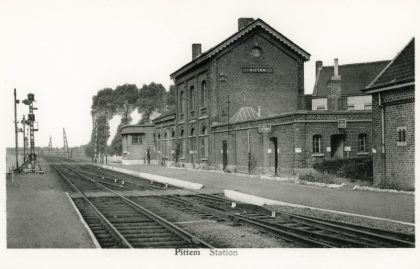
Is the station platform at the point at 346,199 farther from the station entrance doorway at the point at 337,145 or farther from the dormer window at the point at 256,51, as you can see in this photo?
the dormer window at the point at 256,51

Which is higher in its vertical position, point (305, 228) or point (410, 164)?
point (410, 164)

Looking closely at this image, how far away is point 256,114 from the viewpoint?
34.1 m

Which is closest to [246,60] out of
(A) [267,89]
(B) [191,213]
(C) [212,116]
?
(A) [267,89]

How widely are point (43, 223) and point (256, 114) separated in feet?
79.5

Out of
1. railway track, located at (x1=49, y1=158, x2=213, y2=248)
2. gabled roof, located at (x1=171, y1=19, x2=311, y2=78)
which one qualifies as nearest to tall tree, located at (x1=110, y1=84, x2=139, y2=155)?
gabled roof, located at (x1=171, y1=19, x2=311, y2=78)

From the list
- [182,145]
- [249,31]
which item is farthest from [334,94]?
[182,145]

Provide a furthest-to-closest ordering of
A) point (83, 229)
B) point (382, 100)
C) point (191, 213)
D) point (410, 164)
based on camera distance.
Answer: point (382, 100), point (410, 164), point (191, 213), point (83, 229)

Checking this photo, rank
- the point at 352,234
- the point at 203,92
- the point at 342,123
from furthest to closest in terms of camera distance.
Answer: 1. the point at 203,92
2. the point at 342,123
3. the point at 352,234

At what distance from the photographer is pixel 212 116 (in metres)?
35.2

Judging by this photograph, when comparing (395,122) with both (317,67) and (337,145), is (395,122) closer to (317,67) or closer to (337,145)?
(337,145)

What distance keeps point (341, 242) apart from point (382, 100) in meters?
10.2

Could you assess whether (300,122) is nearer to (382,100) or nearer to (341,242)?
(382,100)

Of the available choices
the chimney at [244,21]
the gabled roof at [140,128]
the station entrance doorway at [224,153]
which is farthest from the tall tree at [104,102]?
the station entrance doorway at [224,153]
